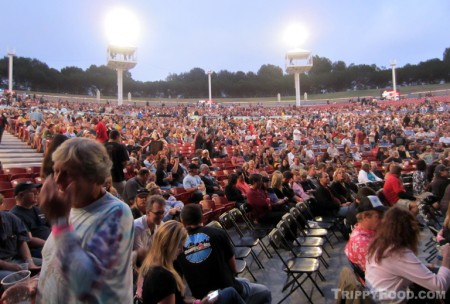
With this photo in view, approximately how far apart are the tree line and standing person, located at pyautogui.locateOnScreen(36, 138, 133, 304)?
67.7 m

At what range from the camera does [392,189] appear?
325 inches

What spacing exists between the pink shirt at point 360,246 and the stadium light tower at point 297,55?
5328 cm

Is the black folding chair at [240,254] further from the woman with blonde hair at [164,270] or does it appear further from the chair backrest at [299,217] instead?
the woman with blonde hair at [164,270]

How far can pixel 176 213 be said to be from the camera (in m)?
5.74

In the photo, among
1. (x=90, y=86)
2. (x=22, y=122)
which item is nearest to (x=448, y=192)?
(x=22, y=122)

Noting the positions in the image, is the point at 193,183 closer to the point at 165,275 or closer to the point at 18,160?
the point at 165,275

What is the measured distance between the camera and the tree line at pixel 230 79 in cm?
6394

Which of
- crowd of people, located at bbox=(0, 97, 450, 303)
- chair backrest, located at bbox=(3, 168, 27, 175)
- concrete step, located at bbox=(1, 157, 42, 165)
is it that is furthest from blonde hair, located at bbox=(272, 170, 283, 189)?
concrete step, located at bbox=(1, 157, 42, 165)

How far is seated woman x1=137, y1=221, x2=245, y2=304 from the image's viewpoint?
258 cm

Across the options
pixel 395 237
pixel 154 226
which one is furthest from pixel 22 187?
pixel 395 237

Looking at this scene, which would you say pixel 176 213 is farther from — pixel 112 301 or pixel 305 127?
pixel 305 127

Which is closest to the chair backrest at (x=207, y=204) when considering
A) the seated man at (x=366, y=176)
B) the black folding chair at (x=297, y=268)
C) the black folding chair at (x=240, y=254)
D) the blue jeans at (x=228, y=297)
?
the black folding chair at (x=240, y=254)

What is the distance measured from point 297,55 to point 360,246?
55180 mm

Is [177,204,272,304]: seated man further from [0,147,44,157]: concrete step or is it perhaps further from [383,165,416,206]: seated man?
[0,147,44,157]: concrete step
